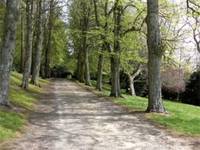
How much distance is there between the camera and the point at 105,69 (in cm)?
5584

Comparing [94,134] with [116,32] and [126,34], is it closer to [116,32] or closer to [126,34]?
[116,32]

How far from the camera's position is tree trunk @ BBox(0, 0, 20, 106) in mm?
18219

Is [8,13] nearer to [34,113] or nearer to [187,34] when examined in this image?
[34,113]

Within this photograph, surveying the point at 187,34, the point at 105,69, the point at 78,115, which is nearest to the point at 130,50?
the point at 187,34

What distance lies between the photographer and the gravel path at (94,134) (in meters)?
12.1

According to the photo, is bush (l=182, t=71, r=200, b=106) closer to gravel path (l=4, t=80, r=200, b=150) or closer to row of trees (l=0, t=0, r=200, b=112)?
row of trees (l=0, t=0, r=200, b=112)

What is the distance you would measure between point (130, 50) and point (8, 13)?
701 inches

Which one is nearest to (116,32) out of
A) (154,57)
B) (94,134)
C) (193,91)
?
(154,57)

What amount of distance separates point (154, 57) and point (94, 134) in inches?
287

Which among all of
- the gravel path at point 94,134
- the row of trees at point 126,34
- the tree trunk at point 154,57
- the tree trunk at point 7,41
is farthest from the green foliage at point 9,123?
the row of trees at point 126,34

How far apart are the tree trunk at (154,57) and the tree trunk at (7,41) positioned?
5937 mm

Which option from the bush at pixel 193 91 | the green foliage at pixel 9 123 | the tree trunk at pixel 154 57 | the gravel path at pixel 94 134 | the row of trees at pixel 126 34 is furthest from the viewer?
the bush at pixel 193 91

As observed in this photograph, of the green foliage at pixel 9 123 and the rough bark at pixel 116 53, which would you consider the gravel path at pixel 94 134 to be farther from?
the rough bark at pixel 116 53

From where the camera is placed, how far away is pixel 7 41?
18.3 metres
